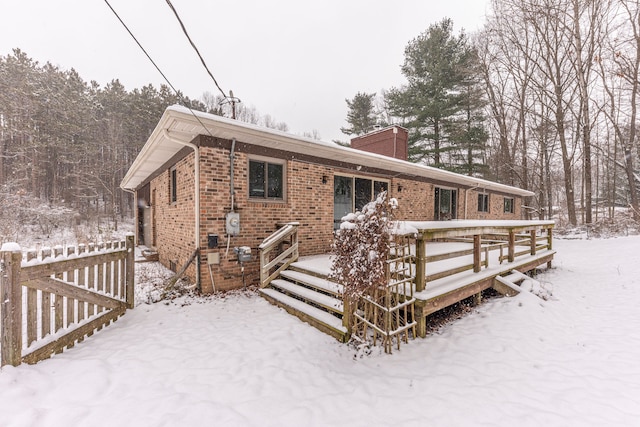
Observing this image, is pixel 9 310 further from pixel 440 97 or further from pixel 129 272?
pixel 440 97

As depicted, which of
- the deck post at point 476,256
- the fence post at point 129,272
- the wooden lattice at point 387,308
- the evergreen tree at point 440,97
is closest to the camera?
the wooden lattice at point 387,308

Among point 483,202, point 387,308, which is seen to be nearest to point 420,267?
point 387,308

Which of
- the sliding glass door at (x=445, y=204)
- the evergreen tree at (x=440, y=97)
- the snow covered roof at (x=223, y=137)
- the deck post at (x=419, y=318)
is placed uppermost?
the evergreen tree at (x=440, y=97)

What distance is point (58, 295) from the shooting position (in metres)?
3.16

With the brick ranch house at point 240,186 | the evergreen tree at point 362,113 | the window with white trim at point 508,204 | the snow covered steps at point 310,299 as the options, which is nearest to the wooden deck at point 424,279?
the snow covered steps at point 310,299

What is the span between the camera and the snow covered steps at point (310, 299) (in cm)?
383

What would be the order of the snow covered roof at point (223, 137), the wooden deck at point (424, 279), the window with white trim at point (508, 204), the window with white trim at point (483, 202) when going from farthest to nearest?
the window with white trim at point (508, 204) → the window with white trim at point (483, 202) → the snow covered roof at point (223, 137) → the wooden deck at point (424, 279)

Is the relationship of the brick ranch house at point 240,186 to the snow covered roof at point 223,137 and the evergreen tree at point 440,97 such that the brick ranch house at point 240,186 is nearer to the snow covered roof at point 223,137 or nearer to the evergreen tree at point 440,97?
the snow covered roof at point 223,137

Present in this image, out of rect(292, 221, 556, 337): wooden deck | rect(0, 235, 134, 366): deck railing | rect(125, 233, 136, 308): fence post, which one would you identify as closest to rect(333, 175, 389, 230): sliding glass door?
rect(292, 221, 556, 337): wooden deck

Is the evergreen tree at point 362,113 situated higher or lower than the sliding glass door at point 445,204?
higher

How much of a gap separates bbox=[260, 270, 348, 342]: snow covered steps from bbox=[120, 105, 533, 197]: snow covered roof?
292 centimetres

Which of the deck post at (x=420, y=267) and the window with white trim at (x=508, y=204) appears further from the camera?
the window with white trim at (x=508, y=204)

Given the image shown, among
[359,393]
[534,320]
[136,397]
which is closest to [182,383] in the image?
[136,397]

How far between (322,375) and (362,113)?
24.4 m
